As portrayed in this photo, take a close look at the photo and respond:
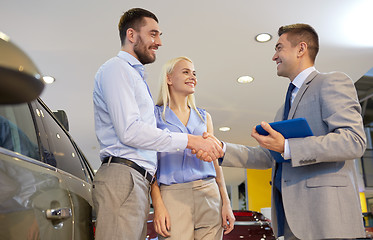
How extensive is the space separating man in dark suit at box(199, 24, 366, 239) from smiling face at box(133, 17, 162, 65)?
0.68 meters

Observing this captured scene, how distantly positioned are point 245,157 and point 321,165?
46cm

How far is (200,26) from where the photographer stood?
4309 millimetres

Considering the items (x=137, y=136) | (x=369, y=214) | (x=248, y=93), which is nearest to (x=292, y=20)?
(x=248, y=93)

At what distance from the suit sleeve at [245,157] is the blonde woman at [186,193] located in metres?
0.13

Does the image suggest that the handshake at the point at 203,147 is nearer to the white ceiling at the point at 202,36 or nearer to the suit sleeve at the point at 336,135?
the suit sleeve at the point at 336,135

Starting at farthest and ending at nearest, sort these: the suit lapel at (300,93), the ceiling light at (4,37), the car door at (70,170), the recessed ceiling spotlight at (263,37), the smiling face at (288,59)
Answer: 1. the recessed ceiling spotlight at (263,37)
2. the smiling face at (288,59)
3. the suit lapel at (300,93)
4. the car door at (70,170)
5. the ceiling light at (4,37)

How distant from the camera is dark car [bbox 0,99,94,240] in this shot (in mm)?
935

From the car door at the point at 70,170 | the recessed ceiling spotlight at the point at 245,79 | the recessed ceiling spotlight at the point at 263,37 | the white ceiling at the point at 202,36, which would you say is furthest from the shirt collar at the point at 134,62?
the recessed ceiling spotlight at the point at 245,79

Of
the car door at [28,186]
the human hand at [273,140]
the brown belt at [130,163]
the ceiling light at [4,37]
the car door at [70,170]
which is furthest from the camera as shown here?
the human hand at [273,140]

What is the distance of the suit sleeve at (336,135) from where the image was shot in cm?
166

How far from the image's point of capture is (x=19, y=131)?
1180 mm

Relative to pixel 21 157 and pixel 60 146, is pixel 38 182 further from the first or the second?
pixel 60 146

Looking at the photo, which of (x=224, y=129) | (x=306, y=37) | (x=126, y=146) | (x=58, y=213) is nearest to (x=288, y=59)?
(x=306, y=37)

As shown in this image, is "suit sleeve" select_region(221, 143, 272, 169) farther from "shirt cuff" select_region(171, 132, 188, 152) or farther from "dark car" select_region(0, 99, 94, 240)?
"dark car" select_region(0, 99, 94, 240)
